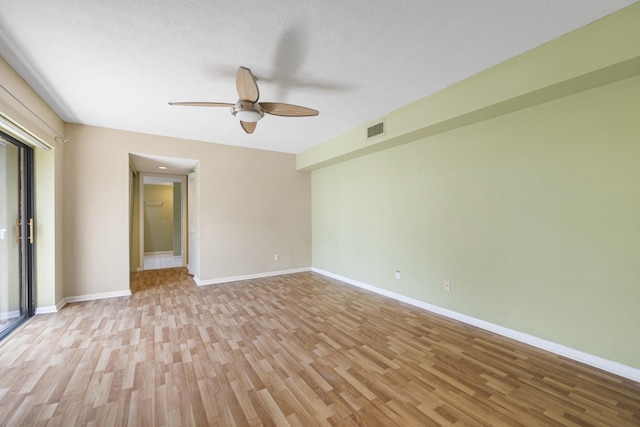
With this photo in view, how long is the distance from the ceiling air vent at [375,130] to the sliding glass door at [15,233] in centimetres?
411

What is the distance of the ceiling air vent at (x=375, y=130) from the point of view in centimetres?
341

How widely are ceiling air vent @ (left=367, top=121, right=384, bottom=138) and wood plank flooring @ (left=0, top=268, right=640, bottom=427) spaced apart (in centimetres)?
241

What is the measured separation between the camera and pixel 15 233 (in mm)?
2908

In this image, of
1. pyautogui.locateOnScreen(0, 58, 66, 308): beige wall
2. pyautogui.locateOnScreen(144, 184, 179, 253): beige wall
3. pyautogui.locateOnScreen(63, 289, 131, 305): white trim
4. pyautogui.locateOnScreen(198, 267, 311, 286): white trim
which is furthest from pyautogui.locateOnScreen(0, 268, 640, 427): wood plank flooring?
pyautogui.locateOnScreen(144, 184, 179, 253): beige wall

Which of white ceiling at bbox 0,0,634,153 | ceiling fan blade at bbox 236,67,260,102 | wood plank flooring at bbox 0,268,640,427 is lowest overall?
wood plank flooring at bbox 0,268,640,427

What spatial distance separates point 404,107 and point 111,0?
111 inches

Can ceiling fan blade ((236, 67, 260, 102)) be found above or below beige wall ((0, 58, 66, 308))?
above

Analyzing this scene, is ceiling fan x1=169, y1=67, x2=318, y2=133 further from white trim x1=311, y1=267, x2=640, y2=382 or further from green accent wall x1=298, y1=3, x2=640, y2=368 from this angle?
white trim x1=311, y1=267, x2=640, y2=382

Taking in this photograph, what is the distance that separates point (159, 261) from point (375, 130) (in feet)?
22.6

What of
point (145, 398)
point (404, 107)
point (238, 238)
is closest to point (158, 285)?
point (238, 238)

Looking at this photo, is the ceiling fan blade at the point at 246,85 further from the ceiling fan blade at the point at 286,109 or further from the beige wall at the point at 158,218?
the beige wall at the point at 158,218

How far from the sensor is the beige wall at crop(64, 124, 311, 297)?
368 cm

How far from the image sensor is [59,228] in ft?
11.1

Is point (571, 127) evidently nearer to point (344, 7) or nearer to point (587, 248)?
point (587, 248)
